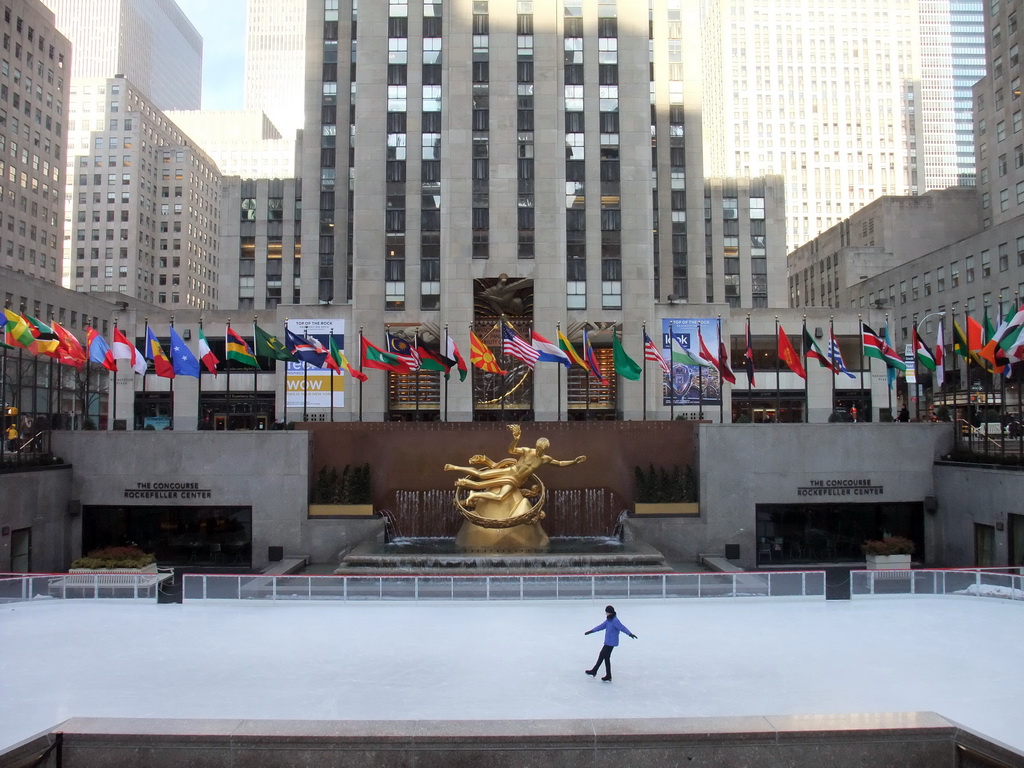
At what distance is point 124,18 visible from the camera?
164750mm

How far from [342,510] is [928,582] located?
19436 millimetres

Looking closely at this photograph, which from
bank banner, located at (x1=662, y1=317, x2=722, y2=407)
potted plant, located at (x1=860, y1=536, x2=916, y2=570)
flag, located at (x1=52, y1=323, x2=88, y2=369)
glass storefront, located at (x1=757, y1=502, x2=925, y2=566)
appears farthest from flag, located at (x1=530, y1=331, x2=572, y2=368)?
flag, located at (x1=52, y1=323, x2=88, y2=369)

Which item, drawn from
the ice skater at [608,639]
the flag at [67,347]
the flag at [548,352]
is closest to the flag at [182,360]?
the flag at [67,347]

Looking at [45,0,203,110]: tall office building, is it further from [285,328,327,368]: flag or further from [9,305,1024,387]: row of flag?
[285,328,327,368]: flag

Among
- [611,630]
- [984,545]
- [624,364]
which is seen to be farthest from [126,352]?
[984,545]

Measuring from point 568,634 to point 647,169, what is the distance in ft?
122

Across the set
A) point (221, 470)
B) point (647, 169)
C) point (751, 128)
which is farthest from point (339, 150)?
point (751, 128)

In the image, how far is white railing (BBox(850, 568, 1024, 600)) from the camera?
20.0 m

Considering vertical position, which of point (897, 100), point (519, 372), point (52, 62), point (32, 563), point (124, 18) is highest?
point (124, 18)

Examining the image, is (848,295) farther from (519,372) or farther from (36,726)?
(36,726)

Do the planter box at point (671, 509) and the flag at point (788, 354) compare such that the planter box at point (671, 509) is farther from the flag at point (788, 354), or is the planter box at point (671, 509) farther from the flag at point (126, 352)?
the flag at point (126, 352)

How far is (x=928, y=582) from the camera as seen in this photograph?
795 inches

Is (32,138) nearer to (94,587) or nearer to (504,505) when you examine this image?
(94,587)

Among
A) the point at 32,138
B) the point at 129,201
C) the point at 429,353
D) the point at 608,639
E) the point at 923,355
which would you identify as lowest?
the point at 608,639
